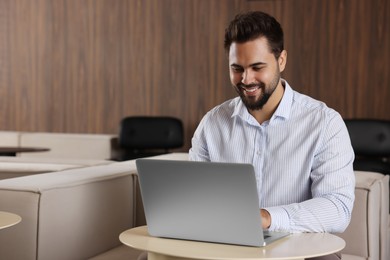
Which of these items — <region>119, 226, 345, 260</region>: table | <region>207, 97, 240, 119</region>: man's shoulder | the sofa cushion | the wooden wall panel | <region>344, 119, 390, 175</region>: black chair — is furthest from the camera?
the sofa cushion

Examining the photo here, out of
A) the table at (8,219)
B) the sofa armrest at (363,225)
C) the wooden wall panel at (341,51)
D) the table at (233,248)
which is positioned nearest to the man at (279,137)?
the table at (233,248)

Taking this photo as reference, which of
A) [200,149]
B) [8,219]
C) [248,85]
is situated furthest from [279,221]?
[8,219]

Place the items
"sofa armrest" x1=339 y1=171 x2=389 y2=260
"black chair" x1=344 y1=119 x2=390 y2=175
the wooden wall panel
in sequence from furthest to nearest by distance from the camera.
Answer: the wooden wall panel → "black chair" x1=344 y1=119 x2=390 y2=175 → "sofa armrest" x1=339 y1=171 x2=389 y2=260

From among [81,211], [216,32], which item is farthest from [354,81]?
[81,211]

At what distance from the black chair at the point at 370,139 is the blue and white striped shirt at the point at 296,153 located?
10.7 feet

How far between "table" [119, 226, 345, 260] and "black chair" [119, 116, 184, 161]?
14.6 feet

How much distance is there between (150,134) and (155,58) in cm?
86

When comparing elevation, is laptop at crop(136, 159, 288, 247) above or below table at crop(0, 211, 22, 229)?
above

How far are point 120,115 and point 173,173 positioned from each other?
528 cm

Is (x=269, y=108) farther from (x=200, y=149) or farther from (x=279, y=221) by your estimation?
(x=279, y=221)

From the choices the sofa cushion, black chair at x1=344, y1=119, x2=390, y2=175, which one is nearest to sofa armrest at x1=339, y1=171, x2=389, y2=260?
black chair at x1=344, y1=119, x2=390, y2=175

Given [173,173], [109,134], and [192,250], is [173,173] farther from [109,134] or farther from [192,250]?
[109,134]

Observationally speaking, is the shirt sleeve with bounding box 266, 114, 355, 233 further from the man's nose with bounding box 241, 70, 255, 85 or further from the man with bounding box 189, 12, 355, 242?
the man's nose with bounding box 241, 70, 255, 85

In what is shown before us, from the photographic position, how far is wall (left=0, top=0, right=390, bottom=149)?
6.26 metres
